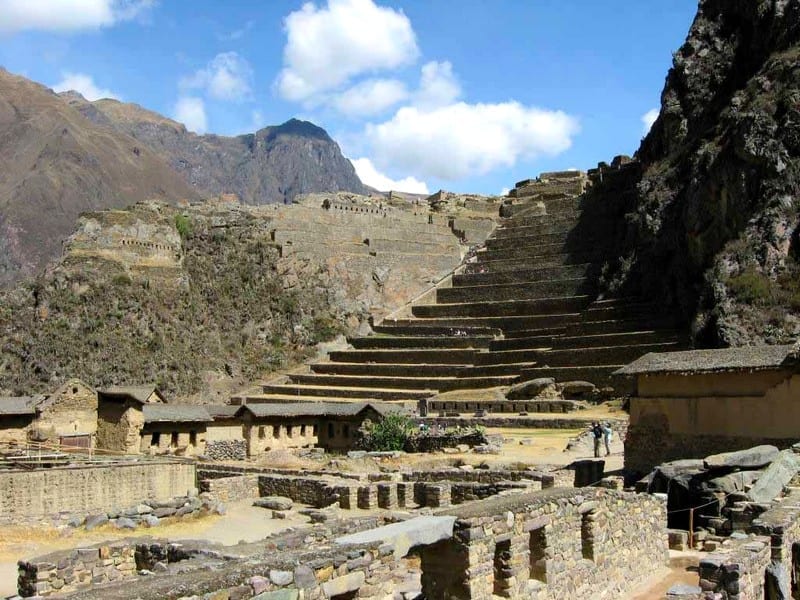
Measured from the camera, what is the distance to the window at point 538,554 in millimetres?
9633

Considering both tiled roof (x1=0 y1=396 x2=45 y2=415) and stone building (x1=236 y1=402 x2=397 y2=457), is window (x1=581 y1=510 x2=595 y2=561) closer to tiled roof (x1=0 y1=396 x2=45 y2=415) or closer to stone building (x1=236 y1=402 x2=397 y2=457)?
tiled roof (x1=0 y1=396 x2=45 y2=415)

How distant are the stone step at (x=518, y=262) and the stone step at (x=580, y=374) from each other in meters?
19.0

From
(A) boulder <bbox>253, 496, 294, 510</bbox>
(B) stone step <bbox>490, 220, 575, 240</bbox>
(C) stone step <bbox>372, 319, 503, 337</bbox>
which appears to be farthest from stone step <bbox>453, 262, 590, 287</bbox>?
(A) boulder <bbox>253, 496, 294, 510</bbox>

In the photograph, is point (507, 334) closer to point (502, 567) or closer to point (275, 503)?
point (275, 503)

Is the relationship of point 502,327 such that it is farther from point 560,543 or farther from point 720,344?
point 560,543

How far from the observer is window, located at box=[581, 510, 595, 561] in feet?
34.9

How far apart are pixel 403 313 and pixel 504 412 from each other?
91.6 ft

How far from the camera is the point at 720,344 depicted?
47906 mm

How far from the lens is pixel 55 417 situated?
35.8 metres

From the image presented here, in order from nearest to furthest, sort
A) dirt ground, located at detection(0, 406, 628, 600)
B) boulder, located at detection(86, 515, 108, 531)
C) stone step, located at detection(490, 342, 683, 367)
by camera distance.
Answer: dirt ground, located at detection(0, 406, 628, 600) → boulder, located at detection(86, 515, 108, 531) → stone step, located at detection(490, 342, 683, 367)

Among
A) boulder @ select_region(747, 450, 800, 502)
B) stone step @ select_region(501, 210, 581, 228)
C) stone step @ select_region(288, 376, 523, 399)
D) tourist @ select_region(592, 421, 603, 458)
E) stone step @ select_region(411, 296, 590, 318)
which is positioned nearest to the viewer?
boulder @ select_region(747, 450, 800, 502)

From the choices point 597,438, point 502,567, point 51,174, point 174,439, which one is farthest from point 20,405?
point 51,174

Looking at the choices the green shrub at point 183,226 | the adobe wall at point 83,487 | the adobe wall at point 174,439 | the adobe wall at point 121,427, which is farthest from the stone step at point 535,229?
the adobe wall at point 83,487

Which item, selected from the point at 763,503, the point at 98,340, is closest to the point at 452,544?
the point at 763,503
